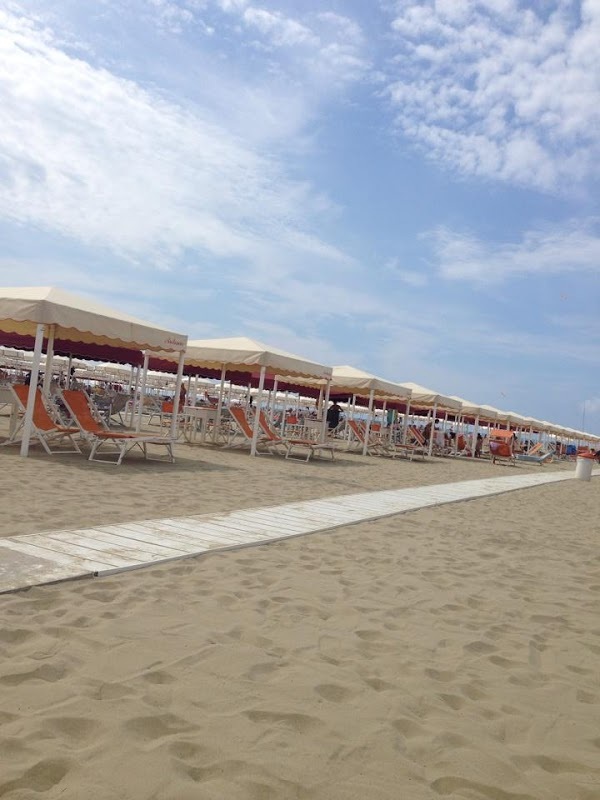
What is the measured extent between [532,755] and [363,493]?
19.0 ft

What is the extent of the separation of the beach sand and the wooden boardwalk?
0.15 meters

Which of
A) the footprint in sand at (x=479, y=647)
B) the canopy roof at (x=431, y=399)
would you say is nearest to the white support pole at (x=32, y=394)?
the footprint in sand at (x=479, y=647)

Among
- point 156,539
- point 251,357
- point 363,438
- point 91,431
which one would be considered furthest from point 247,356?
point 156,539

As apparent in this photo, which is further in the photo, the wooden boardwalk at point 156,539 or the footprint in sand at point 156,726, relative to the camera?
the wooden boardwalk at point 156,539

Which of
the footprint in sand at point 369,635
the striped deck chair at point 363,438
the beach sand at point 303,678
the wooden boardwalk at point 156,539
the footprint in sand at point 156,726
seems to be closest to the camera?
the beach sand at point 303,678

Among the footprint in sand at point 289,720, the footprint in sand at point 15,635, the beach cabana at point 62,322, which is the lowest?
the footprint in sand at point 289,720

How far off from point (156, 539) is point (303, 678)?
199 cm

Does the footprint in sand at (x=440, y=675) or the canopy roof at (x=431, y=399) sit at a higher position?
the canopy roof at (x=431, y=399)

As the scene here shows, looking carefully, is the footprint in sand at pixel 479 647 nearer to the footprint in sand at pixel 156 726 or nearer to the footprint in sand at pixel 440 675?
the footprint in sand at pixel 440 675

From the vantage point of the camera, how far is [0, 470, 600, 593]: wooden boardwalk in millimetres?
3215

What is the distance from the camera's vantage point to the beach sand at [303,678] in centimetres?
173

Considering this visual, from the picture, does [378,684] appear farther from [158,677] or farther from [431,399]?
[431,399]

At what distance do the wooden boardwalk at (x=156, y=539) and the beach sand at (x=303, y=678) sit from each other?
0.51 feet

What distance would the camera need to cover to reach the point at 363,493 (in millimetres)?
7766
